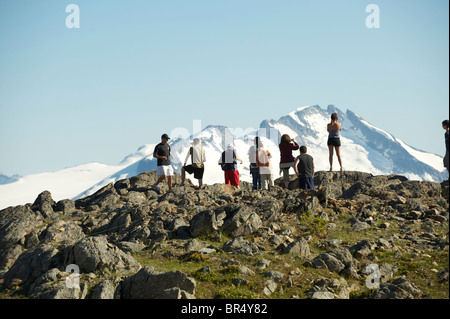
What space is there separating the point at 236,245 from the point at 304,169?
7.63 metres

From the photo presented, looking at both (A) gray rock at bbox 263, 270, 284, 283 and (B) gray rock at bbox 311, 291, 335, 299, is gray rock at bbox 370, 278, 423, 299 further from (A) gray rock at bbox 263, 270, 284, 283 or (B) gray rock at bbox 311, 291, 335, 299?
(A) gray rock at bbox 263, 270, 284, 283

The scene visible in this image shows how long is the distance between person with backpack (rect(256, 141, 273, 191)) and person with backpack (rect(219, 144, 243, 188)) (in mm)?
1044

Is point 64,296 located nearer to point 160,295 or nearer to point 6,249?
point 160,295

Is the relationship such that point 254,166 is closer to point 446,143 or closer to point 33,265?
point 446,143

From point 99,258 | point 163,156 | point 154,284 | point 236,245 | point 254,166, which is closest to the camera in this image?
point 154,284

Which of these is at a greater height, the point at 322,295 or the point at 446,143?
the point at 446,143

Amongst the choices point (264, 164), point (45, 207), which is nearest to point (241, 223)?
point (264, 164)

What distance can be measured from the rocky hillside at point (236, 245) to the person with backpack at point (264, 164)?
0.61 metres

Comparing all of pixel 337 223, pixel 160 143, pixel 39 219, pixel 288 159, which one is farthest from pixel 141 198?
pixel 337 223

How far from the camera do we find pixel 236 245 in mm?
15883

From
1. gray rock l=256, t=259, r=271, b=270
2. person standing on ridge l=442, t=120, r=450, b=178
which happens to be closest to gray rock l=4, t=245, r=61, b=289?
gray rock l=256, t=259, r=271, b=270

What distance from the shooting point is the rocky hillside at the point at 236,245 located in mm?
12727

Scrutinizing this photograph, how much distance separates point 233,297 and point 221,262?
2.42 meters

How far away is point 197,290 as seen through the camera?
12523 millimetres
